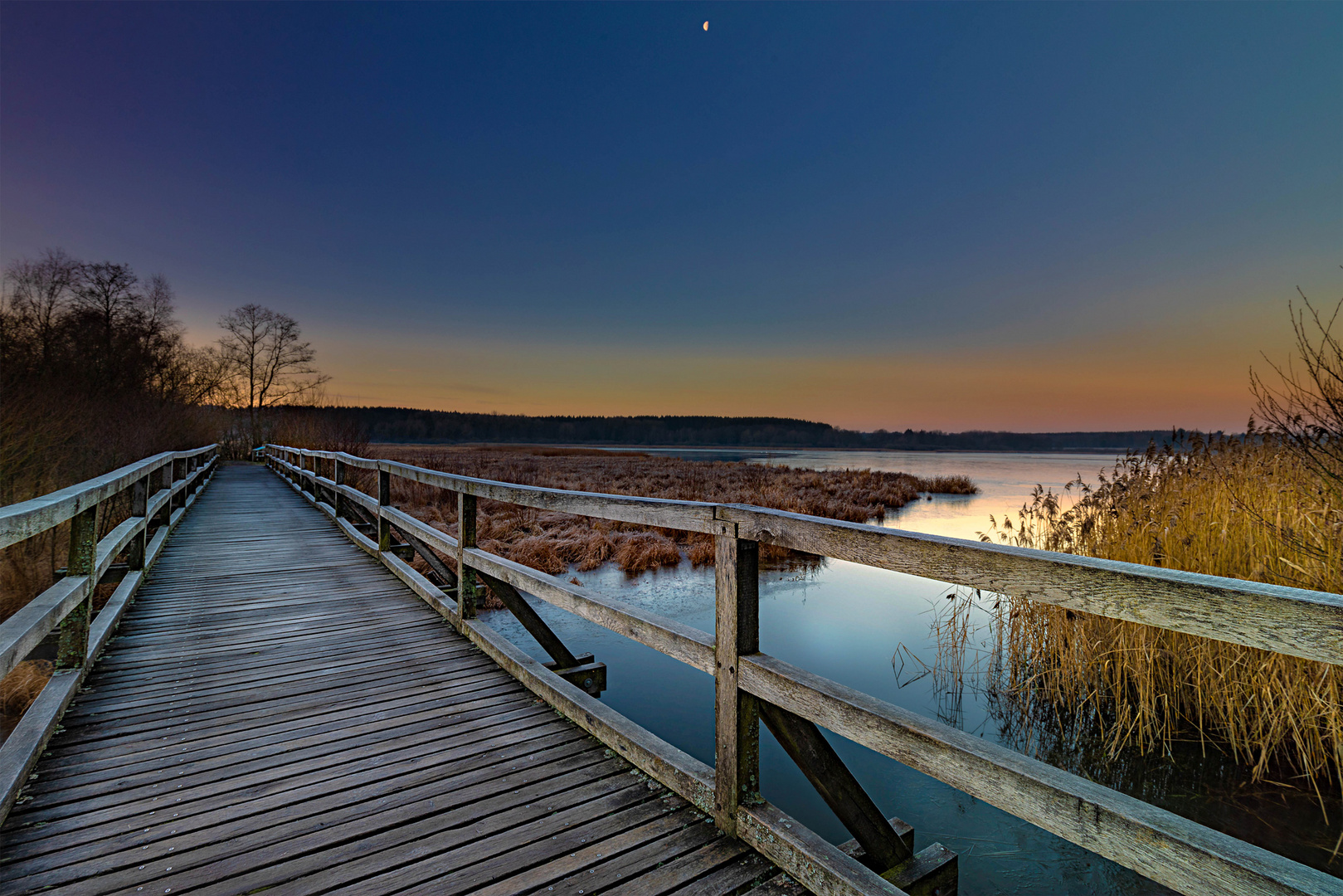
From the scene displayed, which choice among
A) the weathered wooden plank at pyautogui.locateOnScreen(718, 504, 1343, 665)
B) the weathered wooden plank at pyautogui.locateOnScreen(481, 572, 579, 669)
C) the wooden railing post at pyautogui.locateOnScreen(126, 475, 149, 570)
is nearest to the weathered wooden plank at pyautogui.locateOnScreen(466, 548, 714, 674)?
the weathered wooden plank at pyautogui.locateOnScreen(481, 572, 579, 669)

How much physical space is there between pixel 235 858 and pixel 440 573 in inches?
125

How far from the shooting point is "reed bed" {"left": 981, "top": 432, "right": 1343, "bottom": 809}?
412cm

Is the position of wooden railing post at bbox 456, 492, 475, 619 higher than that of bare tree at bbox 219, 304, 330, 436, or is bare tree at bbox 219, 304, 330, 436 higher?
bare tree at bbox 219, 304, 330, 436

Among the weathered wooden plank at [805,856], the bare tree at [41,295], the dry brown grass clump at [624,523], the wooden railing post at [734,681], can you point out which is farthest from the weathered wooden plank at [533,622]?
the bare tree at [41,295]

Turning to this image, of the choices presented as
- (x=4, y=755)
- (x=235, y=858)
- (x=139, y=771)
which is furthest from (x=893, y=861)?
(x=4, y=755)

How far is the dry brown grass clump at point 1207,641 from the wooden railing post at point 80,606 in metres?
7.02

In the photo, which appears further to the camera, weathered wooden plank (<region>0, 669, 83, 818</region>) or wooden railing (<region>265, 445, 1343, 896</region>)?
weathered wooden plank (<region>0, 669, 83, 818</region>)

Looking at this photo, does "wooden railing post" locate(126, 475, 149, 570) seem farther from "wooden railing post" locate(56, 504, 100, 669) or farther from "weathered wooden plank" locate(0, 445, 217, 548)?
"wooden railing post" locate(56, 504, 100, 669)

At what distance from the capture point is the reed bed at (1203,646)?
412 cm

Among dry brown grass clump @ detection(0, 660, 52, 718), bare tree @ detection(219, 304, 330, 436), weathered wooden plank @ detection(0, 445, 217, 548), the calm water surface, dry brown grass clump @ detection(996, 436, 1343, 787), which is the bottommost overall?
the calm water surface

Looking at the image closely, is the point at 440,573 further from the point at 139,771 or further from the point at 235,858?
the point at 235,858

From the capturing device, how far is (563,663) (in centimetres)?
416

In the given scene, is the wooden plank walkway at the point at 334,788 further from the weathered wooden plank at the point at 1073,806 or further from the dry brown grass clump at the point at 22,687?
the dry brown grass clump at the point at 22,687

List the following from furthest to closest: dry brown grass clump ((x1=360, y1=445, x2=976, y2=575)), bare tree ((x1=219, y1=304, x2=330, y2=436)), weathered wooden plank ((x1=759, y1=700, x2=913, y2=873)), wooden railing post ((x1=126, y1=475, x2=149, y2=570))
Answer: bare tree ((x1=219, y1=304, x2=330, y2=436))
dry brown grass clump ((x1=360, y1=445, x2=976, y2=575))
wooden railing post ((x1=126, y1=475, x2=149, y2=570))
weathered wooden plank ((x1=759, y1=700, x2=913, y2=873))
